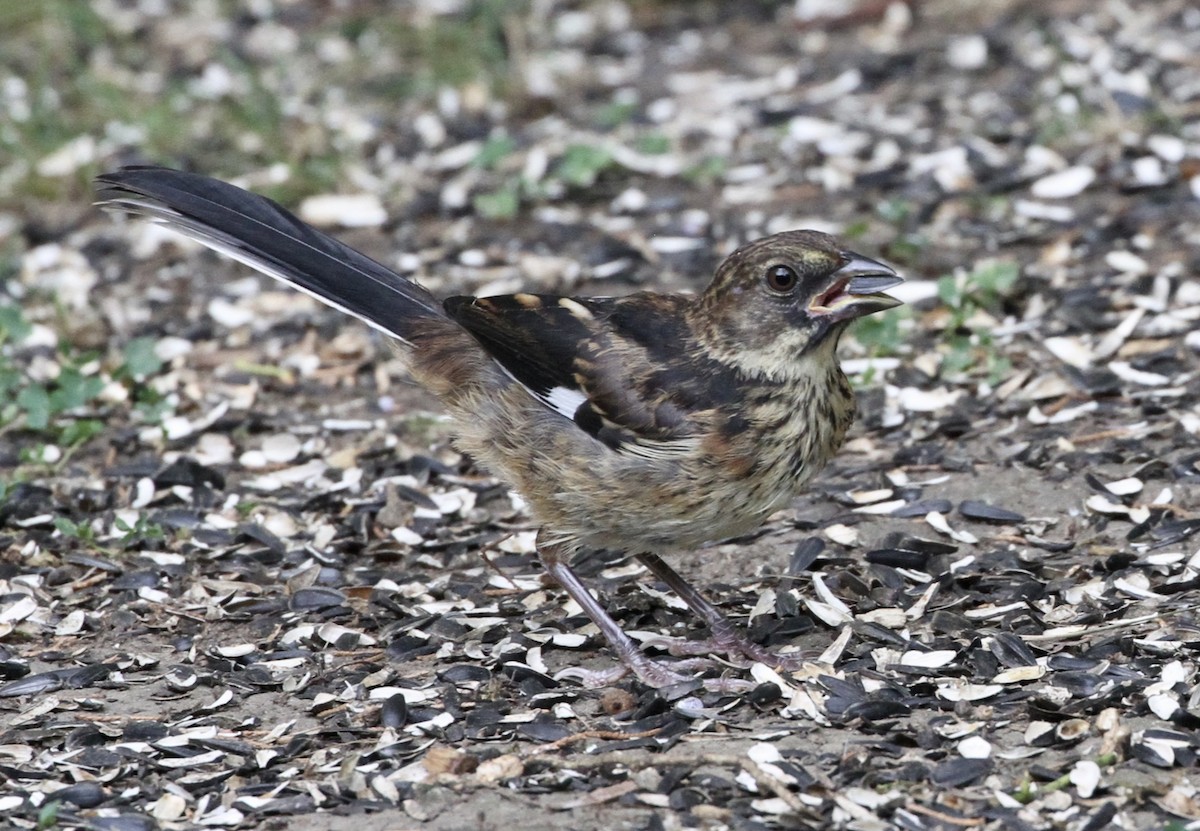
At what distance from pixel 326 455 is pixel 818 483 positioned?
76.4 inches

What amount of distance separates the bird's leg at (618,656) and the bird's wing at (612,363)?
48 centimetres

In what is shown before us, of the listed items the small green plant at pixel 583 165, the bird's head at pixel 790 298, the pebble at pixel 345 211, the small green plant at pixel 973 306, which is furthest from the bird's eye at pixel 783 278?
the pebble at pixel 345 211

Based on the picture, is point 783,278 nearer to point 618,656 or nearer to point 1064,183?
point 618,656

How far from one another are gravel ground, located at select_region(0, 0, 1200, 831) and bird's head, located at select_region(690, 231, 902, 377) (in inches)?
34.3

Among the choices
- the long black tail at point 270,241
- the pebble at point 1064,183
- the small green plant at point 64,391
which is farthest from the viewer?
the pebble at point 1064,183

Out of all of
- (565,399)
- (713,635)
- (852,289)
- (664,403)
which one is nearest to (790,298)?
(852,289)

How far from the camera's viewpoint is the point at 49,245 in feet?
27.1

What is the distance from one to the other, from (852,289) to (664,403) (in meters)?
0.64

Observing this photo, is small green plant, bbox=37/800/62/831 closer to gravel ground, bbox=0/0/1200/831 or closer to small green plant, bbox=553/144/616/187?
gravel ground, bbox=0/0/1200/831

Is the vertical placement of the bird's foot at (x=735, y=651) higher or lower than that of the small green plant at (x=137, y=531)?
lower

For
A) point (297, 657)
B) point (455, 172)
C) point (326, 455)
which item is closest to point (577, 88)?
point (455, 172)

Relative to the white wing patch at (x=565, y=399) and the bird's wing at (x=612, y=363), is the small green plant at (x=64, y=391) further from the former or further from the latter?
the white wing patch at (x=565, y=399)

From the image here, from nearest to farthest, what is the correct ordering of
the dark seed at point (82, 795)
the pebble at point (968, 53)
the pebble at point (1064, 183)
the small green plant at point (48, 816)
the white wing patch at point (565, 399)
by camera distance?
the small green plant at point (48, 816) → the dark seed at point (82, 795) → the white wing patch at point (565, 399) → the pebble at point (1064, 183) → the pebble at point (968, 53)

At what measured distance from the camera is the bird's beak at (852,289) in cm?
474
